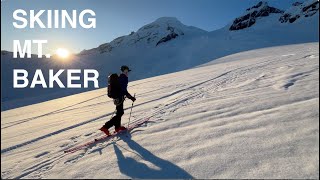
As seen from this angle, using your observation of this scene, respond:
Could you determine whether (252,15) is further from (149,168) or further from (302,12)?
(149,168)

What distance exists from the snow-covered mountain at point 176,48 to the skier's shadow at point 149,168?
41.2 meters

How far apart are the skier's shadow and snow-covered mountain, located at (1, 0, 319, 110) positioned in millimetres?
41212

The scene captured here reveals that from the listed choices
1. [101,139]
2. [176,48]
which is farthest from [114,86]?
[176,48]

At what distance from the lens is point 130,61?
7438 cm

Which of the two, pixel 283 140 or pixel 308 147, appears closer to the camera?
pixel 308 147

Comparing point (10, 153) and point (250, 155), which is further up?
point (250, 155)

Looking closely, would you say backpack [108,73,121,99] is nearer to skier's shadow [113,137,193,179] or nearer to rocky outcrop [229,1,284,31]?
skier's shadow [113,137,193,179]

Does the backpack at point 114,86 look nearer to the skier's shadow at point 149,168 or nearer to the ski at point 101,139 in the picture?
the ski at point 101,139

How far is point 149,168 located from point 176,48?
228 feet

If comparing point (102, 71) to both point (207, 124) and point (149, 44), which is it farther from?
point (207, 124)

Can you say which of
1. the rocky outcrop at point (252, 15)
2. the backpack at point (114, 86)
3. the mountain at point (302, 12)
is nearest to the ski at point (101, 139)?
the backpack at point (114, 86)

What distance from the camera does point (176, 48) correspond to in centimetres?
7362

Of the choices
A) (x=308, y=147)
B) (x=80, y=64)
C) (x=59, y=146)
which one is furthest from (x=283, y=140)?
(x=80, y=64)

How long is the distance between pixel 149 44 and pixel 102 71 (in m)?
28.2
